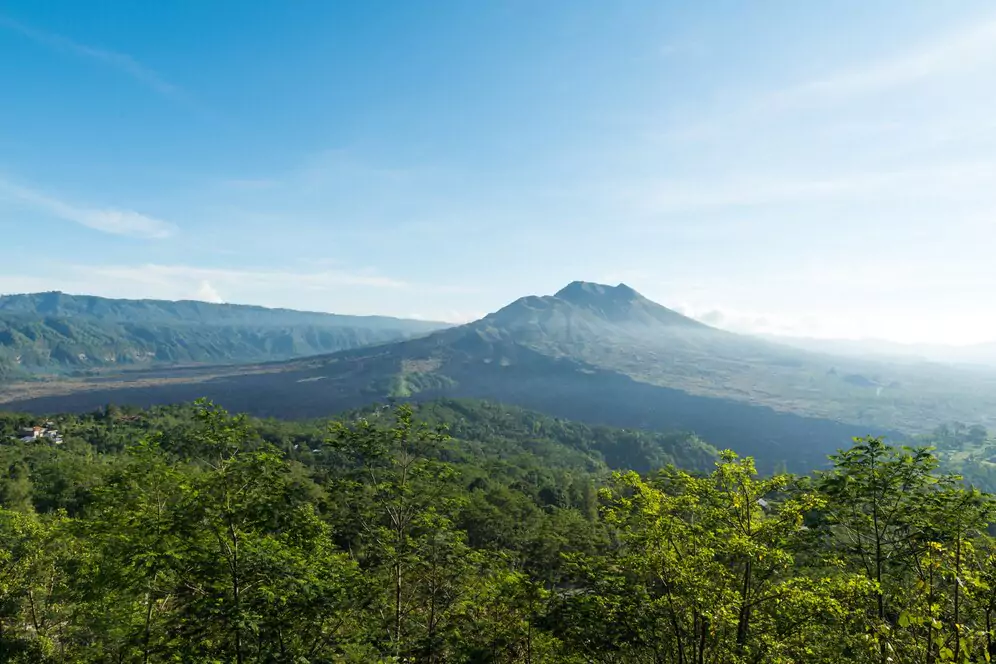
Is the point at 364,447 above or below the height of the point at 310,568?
above

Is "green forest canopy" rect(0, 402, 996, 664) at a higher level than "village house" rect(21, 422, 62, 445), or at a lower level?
higher

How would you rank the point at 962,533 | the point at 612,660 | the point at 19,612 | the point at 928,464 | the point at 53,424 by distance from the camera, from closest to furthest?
the point at 962,533
the point at 928,464
the point at 612,660
the point at 19,612
the point at 53,424

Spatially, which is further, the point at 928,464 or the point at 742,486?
the point at 742,486

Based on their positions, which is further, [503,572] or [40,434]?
[40,434]

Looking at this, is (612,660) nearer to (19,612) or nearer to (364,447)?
(364,447)

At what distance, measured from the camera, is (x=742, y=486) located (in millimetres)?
12969

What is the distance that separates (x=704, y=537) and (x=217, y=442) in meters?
12.6

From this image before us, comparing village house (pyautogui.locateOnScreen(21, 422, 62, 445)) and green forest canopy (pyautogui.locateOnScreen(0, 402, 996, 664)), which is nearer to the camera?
green forest canopy (pyautogui.locateOnScreen(0, 402, 996, 664))

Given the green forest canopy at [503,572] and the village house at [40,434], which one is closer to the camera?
the green forest canopy at [503,572]

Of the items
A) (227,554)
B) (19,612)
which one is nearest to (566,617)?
(227,554)

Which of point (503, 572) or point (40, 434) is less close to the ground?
point (503, 572)

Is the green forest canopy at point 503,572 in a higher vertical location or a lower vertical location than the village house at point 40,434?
higher

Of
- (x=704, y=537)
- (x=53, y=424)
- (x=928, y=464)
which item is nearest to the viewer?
(x=928, y=464)

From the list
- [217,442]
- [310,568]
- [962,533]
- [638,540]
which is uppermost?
[217,442]
